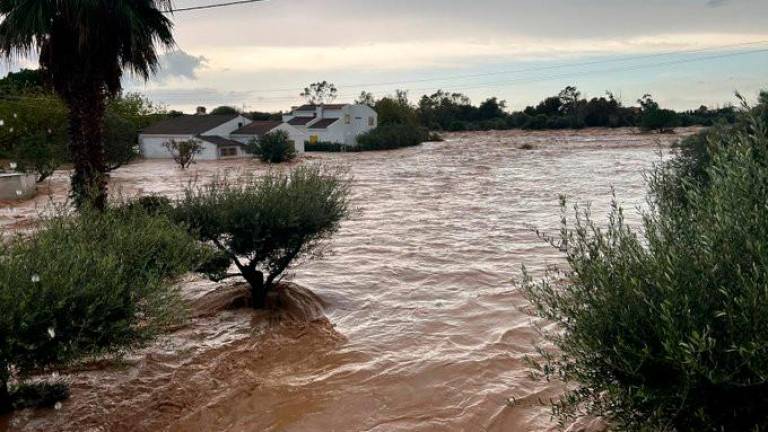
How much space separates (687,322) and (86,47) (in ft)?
48.5

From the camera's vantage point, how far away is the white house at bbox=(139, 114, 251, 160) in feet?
183

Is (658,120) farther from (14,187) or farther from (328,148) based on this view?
(14,187)

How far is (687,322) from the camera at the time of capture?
4.22 m

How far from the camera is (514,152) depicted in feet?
187

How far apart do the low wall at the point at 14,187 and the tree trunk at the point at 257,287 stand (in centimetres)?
2174

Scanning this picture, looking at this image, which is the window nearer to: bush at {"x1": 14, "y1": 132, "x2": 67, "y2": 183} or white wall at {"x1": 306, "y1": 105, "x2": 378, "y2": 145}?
white wall at {"x1": 306, "y1": 105, "x2": 378, "y2": 145}

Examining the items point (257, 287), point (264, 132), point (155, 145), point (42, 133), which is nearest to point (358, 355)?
point (257, 287)

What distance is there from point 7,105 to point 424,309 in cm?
4665

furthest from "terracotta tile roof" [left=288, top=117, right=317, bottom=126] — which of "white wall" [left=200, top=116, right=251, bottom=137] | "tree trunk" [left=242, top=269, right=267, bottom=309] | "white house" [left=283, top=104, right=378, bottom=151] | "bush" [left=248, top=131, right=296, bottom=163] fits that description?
"tree trunk" [left=242, top=269, right=267, bottom=309]

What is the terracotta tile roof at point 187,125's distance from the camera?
58562 millimetres

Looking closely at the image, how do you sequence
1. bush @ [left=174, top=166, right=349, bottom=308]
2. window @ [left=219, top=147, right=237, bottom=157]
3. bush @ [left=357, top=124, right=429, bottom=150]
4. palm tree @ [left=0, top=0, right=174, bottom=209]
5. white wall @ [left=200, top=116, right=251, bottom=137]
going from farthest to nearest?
1. bush @ [left=357, top=124, right=429, bottom=150]
2. white wall @ [left=200, top=116, right=251, bottom=137]
3. window @ [left=219, top=147, right=237, bottom=157]
4. palm tree @ [left=0, top=0, right=174, bottom=209]
5. bush @ [left=174, top=166, right=349, bottom=308]

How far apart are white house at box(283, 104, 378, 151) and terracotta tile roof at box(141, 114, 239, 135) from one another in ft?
26.2

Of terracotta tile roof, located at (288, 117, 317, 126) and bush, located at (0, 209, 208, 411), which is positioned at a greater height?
terracotta tile roof, located at (288, 117, 317, 126)

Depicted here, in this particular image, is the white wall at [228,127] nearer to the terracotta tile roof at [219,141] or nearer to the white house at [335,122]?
the terracotta tile roof at [219,141]
